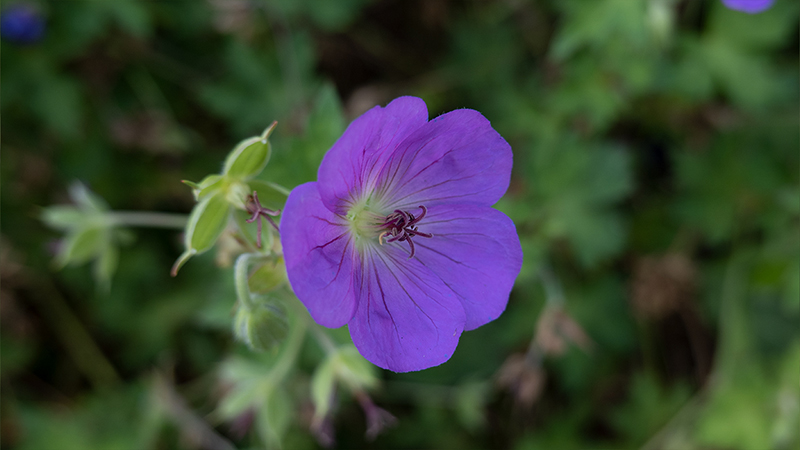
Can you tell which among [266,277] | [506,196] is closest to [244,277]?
[266,277]

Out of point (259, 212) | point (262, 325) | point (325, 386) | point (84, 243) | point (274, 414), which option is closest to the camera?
point (259, 212)

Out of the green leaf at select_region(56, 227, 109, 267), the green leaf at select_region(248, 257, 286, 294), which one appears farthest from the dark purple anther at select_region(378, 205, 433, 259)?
the green leaf at select_region(56, 227, 109, 267)

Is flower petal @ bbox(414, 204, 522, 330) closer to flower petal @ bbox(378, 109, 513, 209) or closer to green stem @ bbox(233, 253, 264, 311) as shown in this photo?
flower petal @ bbox(378, 109, 513, 209)

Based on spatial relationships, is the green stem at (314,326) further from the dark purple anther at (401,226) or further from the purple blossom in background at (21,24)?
the purple blossom in background at (21,24)

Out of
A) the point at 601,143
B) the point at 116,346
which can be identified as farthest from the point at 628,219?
the point at 116,346

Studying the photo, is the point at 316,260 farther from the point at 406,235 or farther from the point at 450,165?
the point at 450,165

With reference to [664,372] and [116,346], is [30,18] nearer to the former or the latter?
[116,346]
